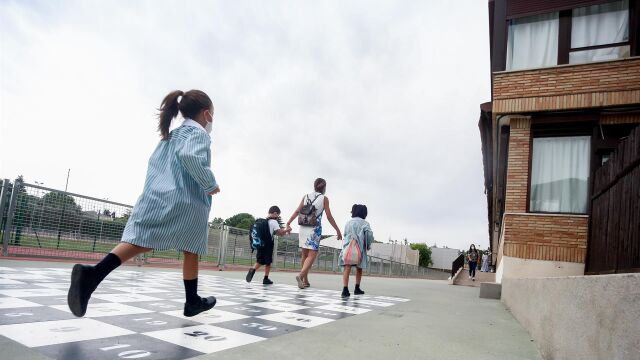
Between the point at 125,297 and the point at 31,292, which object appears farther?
the point at 125,297

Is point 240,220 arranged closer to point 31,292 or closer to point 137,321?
point 31,292

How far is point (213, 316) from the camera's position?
11.3ft

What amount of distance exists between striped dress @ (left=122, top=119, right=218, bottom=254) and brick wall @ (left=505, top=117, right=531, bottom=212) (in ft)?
23.9

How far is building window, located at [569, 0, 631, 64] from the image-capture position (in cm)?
823

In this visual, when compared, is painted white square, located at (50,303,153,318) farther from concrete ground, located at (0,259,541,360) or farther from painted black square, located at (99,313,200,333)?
concrete ground, located at (0,259,541,360)

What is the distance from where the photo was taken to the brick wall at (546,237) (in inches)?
307

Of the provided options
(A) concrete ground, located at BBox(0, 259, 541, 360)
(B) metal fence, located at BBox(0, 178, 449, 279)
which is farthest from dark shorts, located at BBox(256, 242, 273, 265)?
(B) metal fence, located at BBox(0, 178, 449, 279)

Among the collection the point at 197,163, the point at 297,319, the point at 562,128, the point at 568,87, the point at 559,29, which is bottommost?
the point at 297,319

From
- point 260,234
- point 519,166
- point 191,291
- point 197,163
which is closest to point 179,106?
point 197,163

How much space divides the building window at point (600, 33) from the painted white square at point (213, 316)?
8457 mm

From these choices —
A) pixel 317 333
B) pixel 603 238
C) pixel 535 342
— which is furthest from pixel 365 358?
pixel 603 238

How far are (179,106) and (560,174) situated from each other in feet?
26.3

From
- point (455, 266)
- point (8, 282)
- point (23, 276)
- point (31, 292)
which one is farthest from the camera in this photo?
point (455, 266)

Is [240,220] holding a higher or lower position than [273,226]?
higher
